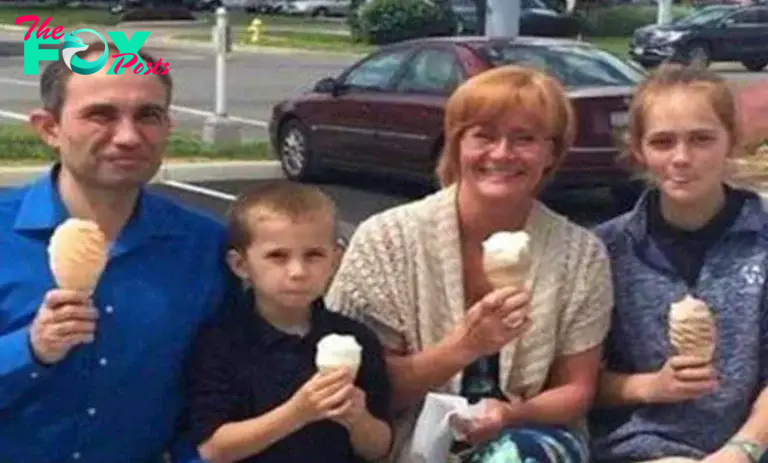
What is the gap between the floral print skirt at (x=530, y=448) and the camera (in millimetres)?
3240

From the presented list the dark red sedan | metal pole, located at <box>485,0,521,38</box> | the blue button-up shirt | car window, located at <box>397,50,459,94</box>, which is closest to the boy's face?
the blue button-up shirt

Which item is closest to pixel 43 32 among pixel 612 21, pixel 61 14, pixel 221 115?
pixel 221 115

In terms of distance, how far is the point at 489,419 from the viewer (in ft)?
10.8

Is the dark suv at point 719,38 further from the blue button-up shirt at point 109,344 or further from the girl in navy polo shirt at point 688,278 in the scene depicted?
the blue button-up shirt at point 109,344

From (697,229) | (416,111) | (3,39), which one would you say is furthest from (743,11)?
(697,229)

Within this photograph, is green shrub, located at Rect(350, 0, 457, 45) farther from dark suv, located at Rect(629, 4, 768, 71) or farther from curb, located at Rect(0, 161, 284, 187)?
curb, located at Rect(0, 161, 284, 187)

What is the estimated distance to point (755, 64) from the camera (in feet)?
112

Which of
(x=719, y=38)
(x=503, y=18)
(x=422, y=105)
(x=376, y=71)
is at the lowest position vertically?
(x=719, y=38)

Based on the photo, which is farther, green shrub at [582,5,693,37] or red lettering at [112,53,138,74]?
green shrub at [582,5,693,37]

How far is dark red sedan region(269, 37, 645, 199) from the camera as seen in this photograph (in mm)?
12383

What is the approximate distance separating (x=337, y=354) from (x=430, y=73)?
34.4ft

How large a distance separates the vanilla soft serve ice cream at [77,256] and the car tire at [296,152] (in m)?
11.9

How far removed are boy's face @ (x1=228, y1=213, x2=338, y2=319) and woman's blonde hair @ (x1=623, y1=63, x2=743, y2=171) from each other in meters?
0.76

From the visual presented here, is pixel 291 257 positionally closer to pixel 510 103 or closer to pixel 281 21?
pixel 510 103
